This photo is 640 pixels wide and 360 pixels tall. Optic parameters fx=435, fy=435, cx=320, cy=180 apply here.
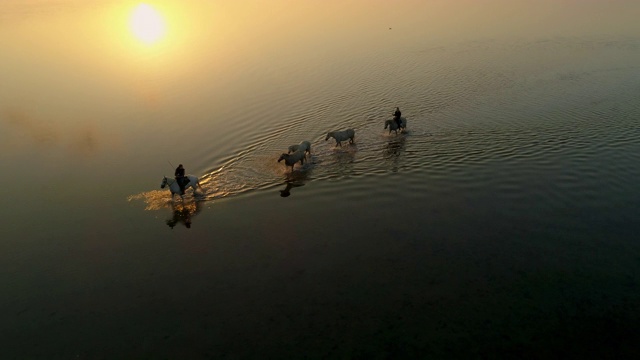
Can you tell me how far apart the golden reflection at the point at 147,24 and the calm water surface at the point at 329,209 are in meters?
15.2

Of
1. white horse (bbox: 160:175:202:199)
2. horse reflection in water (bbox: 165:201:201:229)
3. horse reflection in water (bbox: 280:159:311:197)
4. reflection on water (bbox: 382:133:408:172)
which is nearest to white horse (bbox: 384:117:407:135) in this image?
reflection on water (bbox: 382:133:408:172)

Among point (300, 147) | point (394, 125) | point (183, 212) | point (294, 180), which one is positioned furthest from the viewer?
point (394, 125)

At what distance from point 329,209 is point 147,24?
57.2 m

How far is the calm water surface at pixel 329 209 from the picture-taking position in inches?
484

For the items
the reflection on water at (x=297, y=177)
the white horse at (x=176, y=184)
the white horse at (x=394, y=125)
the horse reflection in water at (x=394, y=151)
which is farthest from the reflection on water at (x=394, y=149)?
the white horse at (x=176, y=184)

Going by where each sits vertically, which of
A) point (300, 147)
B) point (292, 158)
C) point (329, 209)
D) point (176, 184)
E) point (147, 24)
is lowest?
point (329, 209)

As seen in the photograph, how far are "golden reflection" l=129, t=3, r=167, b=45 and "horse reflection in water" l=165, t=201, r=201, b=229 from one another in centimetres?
3937

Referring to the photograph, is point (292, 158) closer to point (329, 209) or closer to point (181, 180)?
point (329, 209)

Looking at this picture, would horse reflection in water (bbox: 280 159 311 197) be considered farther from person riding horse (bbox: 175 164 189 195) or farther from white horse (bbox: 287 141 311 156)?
person riding horse (bbox: 175 164 189 195)

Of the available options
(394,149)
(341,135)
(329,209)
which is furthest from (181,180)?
(394,149)

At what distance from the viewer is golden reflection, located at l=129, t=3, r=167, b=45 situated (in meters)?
54.9

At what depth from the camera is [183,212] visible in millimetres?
18734

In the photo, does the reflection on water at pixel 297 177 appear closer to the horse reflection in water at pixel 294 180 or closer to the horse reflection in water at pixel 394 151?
the horse reflection in water at pixel 294 180

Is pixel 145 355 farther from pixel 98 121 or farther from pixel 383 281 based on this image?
pixel 98 121
